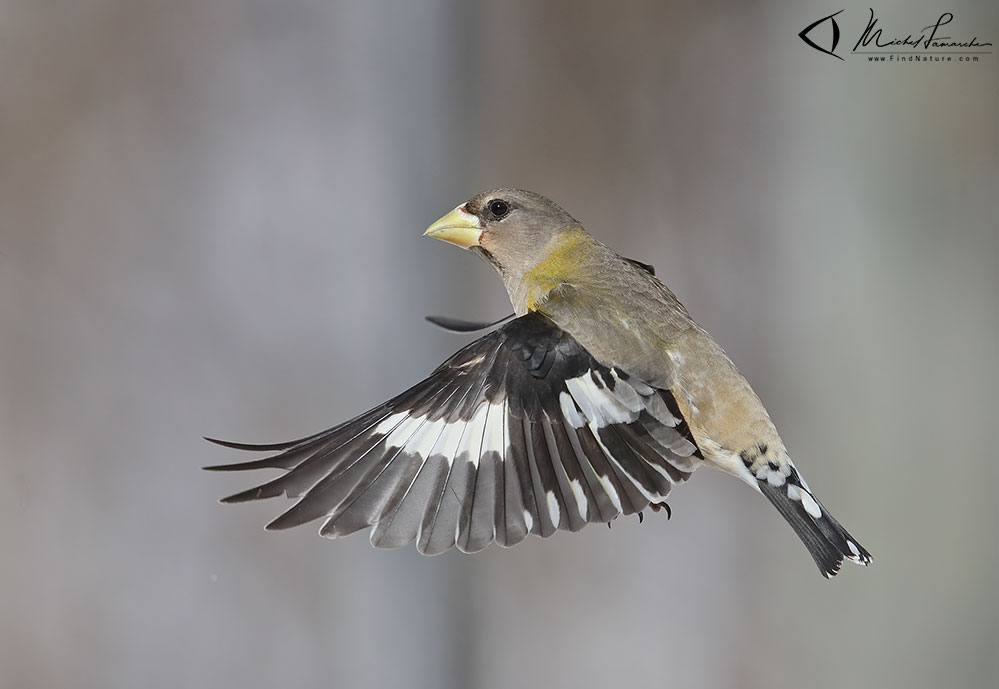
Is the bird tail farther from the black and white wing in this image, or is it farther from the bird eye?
the bird eye

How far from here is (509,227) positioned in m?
0.67

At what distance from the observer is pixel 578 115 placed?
1220 millimetres

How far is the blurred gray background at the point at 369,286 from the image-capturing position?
1.12 metres

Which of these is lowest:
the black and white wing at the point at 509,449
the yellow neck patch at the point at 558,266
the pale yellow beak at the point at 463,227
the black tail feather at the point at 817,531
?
the black tail feather at the point at 817,531

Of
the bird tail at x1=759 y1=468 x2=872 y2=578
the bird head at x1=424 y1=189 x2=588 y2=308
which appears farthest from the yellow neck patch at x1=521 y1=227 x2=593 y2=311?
→ the bird tail at x1=759 y1=468 x2=872 y2=578

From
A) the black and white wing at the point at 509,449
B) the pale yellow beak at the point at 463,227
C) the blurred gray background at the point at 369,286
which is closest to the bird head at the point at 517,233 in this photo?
the pale yellow beak at the point at 463,227

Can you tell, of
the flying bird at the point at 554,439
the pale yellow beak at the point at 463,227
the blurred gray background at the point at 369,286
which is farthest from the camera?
the blurred gray background at the point at 369,286

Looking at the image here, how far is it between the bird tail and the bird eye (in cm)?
25

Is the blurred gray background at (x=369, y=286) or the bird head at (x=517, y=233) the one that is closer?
the bird head at (x=517, y=233)

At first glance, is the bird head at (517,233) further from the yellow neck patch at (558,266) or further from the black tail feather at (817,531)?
the black tail feather at (817,531)

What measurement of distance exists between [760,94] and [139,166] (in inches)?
31.0

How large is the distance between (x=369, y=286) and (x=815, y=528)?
65cm

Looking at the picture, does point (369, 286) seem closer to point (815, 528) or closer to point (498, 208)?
point (498, 208)

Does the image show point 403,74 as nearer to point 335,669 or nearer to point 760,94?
point 760,94
